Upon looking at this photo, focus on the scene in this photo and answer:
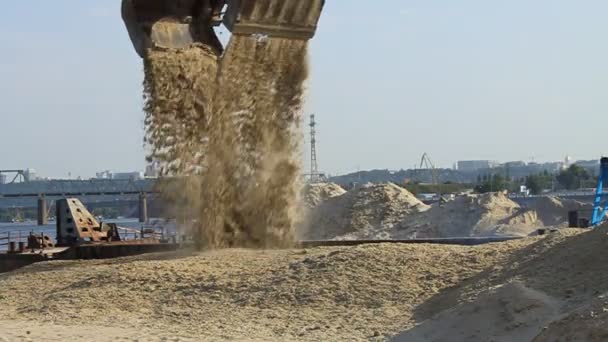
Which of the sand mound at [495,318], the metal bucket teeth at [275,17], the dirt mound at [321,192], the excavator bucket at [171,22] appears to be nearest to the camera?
the sand mound at [495,318]

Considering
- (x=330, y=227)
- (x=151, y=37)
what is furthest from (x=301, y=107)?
(x=330, y=227)

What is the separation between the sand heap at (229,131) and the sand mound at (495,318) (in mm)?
7651

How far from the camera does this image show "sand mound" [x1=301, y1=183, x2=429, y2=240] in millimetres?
40969

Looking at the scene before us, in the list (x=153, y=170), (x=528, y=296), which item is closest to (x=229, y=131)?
Answer: (x=153, y=170)

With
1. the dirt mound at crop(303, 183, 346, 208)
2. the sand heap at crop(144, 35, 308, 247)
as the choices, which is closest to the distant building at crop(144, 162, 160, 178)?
the sand heap at crop(144, 35, 308, 247)

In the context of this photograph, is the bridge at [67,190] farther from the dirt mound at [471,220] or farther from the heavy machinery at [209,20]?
the heavy machinery at [209,20]

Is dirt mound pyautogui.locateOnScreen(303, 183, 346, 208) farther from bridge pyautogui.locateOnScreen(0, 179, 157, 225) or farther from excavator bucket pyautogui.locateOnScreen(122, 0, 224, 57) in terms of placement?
excavator bucket pyautogui.locateOnScreen(122, 0, 224, 57)

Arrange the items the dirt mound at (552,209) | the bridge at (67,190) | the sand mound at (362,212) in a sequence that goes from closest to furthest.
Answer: the sand mound at (362,212), the dirt mound at (552,209), the bridge at (67,190)

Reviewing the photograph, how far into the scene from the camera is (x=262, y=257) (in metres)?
16.2

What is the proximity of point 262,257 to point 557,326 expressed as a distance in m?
8.48

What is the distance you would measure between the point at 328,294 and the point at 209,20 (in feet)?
25.9

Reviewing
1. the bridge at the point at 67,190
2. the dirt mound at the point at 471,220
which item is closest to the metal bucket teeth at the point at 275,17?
the dirt mound at the point at 471,220

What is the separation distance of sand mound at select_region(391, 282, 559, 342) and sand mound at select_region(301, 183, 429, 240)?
27584 millimetres

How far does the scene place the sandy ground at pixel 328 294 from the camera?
10898 millimetres
